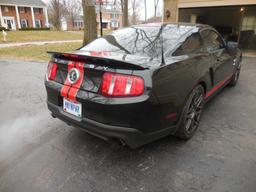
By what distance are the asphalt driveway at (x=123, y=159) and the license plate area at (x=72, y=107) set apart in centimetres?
53

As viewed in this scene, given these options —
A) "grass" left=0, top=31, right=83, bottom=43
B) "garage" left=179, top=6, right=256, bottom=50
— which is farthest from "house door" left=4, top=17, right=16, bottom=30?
"garage" left=179, top=6, right=256, bottom=50

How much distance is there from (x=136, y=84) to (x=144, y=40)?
1024mm

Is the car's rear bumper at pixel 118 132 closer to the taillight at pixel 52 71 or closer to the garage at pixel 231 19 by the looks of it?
the taillight at pixel 52 71

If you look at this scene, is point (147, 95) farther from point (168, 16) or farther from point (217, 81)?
point (168, 16)

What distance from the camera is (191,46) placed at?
2.65 meters

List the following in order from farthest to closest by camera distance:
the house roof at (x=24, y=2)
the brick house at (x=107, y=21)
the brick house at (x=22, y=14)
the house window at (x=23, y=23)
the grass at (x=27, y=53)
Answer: the brick house at (x=107, y=21), the house window at (x=23, y=23), the brick house at (x=22, y=14), the house roof at (x=24, y=2), the grass at (x=27, y=53)

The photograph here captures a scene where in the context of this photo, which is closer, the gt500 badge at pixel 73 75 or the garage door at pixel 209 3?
the gt500 badge at pixel 73 75

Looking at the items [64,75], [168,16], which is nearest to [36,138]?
[64,75]

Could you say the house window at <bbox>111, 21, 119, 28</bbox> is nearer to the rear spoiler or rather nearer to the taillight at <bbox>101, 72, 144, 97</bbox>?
the rear spoiler

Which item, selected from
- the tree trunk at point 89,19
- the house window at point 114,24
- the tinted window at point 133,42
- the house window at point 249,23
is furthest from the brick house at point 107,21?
the tinted window at point 133,42

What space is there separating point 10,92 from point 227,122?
4.29 m

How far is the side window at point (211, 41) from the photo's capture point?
3.07 m

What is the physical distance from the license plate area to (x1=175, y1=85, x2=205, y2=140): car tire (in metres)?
1.15

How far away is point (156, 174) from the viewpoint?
2.03 metres
